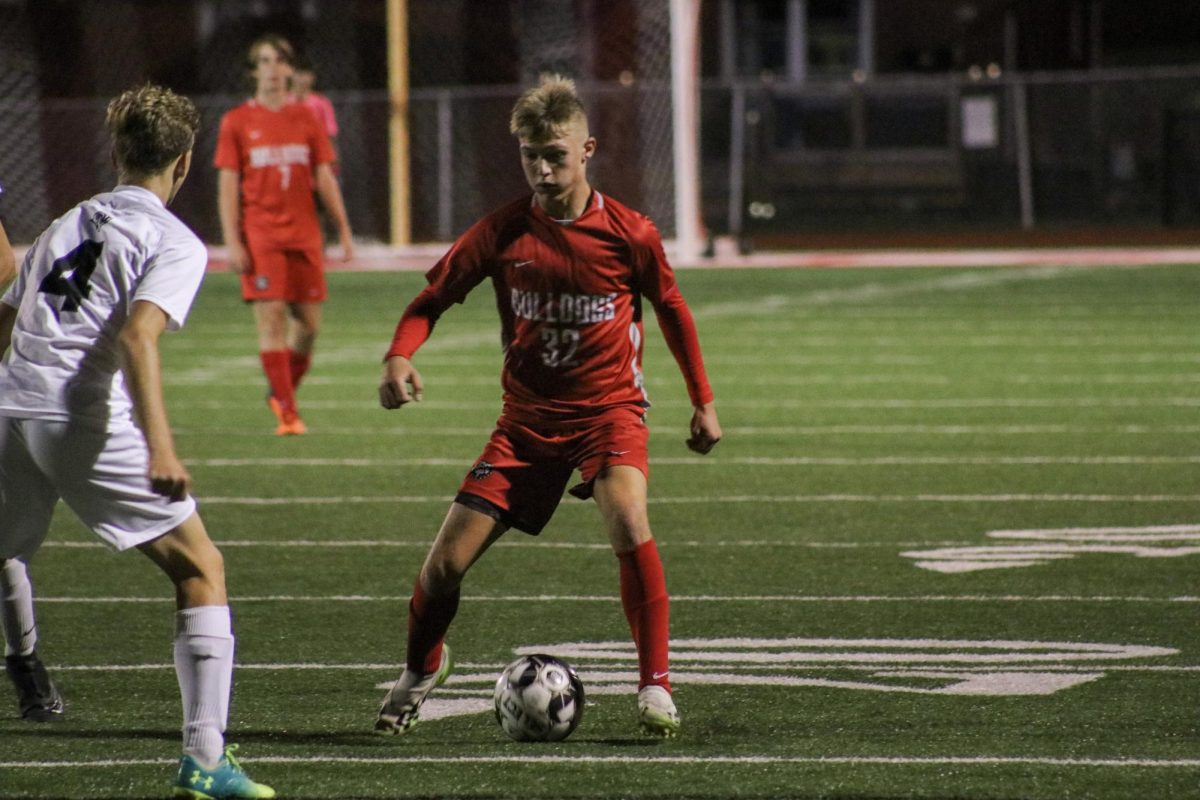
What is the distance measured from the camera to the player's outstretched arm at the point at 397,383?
5438 millimetres

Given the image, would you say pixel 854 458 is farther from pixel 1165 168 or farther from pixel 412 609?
pixel 1165 168

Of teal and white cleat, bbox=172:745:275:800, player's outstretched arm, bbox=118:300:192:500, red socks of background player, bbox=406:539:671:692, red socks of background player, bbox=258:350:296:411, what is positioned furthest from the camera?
red socks of background player, bbox=258:350:296:411

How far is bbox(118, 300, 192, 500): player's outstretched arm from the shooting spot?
4.54 metres

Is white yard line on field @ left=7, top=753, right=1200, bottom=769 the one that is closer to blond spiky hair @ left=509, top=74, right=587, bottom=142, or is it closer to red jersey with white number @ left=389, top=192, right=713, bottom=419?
red jersey with white number @ left=389, top=192, right=713, bottom=419

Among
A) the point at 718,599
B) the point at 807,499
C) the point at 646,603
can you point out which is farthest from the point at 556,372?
the point at 807,499

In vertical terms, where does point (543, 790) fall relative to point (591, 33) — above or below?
below

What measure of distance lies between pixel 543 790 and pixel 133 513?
1.10m

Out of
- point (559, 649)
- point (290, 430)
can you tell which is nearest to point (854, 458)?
point (290, 430)

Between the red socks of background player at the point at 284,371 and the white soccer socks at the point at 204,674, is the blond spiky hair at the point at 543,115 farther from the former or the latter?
the red socks of background player at the point at 284,371

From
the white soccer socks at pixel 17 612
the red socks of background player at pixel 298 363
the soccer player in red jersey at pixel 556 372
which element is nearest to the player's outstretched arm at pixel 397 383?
the soccer player in red jersey at pixel 556 372

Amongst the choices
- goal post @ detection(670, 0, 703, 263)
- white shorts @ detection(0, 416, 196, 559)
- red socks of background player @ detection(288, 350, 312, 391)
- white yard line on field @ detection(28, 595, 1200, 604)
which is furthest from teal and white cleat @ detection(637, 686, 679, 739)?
goal post @ detection(670, 0, 703, 263)

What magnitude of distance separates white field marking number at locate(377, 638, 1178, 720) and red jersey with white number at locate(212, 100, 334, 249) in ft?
19.5

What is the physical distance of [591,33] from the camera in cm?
3238

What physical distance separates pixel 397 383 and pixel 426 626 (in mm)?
653
